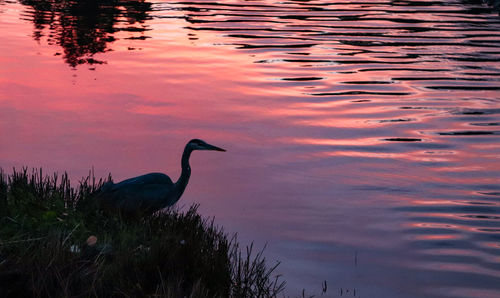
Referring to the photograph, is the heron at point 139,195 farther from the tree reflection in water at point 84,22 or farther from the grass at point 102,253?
the tree reflection in water at point 84,22

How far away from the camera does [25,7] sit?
41.3 meters

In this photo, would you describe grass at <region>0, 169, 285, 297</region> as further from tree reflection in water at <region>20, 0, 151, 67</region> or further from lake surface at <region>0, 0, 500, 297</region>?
tree reflection in water at <region>20, 0, 151, 67</region>

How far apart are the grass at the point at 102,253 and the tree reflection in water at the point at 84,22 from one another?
51.1 feet

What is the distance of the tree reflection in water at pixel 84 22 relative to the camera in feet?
96.0

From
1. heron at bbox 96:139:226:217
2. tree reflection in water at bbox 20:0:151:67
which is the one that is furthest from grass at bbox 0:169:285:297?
tree reflection in water at bbox 20:0:151:67

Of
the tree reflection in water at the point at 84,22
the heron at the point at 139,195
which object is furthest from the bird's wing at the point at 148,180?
the tree reflection in water at the point at 84,22

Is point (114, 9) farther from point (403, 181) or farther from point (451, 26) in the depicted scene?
point (403, 181)

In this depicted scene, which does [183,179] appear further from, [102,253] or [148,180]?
[102,253]

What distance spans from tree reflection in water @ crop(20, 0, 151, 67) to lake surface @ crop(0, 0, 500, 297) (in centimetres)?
16

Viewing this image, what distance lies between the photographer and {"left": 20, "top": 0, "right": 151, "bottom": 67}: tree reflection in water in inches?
1152

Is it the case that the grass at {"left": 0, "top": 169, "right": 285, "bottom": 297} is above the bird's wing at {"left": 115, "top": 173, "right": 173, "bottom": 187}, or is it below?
below

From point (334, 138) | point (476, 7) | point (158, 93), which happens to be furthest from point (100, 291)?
point (476, 7)

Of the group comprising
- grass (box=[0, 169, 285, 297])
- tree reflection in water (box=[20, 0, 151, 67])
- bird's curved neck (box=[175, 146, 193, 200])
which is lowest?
tree reflection in water (box=[20, 0, 151, 67])

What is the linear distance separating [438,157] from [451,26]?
Result: 65.2 feet
